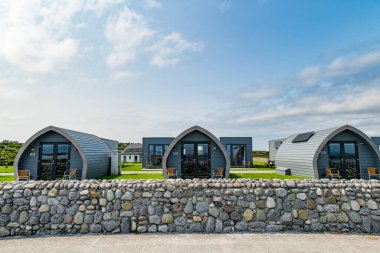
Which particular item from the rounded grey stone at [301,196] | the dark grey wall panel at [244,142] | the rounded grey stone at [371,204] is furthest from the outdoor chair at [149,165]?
the rounded grey stone at [371,204]

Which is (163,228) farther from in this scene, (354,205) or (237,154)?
(237,154)

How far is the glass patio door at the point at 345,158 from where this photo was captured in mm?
16922

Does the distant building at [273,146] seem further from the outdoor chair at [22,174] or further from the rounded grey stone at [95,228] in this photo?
the rounded grey stone at [95,228]

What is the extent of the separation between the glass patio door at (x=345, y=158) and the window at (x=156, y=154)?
16529 millimetres

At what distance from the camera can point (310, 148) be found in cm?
1722

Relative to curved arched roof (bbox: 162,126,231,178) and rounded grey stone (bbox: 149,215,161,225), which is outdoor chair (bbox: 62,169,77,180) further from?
rounded grey stone (bbox: 149,215,161,225)

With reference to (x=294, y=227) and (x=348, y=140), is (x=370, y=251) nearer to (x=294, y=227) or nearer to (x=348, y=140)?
(x=294, y=227)

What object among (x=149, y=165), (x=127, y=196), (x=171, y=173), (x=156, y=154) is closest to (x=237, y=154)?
(x=156, y=154)

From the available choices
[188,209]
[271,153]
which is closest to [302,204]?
[188,209]

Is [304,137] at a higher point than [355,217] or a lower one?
higher

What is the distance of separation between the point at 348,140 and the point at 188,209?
1453 centimetres

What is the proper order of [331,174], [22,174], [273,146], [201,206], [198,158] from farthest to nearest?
[273,146] → [198,158] → [331,174] → [22,174] → [201,206]

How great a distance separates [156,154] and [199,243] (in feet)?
73.0

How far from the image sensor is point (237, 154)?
2936 centimetres
